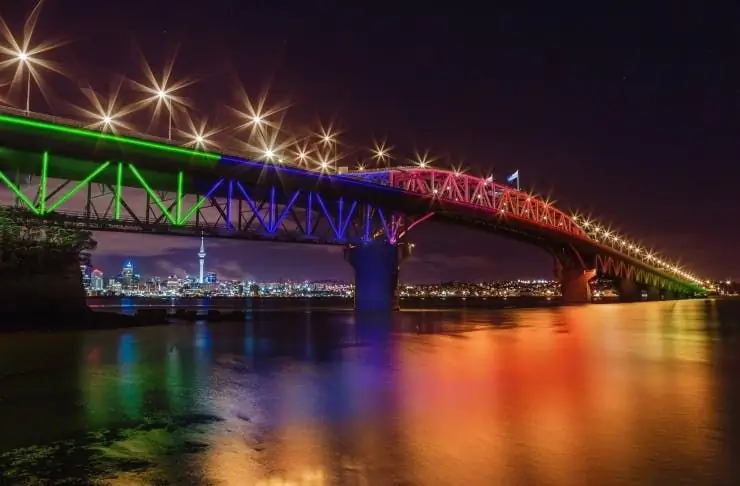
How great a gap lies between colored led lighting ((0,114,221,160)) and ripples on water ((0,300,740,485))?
82.1 feet

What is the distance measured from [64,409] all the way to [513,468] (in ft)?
32.8

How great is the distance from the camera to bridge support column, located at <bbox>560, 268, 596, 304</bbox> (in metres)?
148

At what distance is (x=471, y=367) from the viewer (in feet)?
70.1

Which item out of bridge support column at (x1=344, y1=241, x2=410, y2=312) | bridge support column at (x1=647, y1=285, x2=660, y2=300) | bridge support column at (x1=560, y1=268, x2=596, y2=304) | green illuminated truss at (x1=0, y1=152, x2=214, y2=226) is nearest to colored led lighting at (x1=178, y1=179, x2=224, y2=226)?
green illuminated truss at (x1=0, y1=152, x2=214, y2=226)

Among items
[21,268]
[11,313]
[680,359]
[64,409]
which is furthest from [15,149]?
[680,359]

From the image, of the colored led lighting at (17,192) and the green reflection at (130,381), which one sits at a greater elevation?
the colored led lighting at (17,192)

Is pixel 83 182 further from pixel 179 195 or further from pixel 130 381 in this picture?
pixel 130 381

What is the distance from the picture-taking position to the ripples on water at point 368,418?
9.05 meters

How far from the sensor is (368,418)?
42.3ft

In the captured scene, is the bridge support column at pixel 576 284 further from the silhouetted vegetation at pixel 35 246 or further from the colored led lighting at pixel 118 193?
the silhouetted vegetation at pixel 35 246

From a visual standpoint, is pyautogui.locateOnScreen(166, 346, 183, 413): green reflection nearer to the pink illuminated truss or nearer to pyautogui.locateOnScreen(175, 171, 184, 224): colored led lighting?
pyautogui.locateOnScreen(175, 171, 184, 224): colored led lighting

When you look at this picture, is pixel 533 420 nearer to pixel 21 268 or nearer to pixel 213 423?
pixel 213 423

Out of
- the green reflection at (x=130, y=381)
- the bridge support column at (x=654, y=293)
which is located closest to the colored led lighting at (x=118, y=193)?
the green reflection at (x=130, y=381)

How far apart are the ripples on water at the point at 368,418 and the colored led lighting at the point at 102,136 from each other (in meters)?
25.0
